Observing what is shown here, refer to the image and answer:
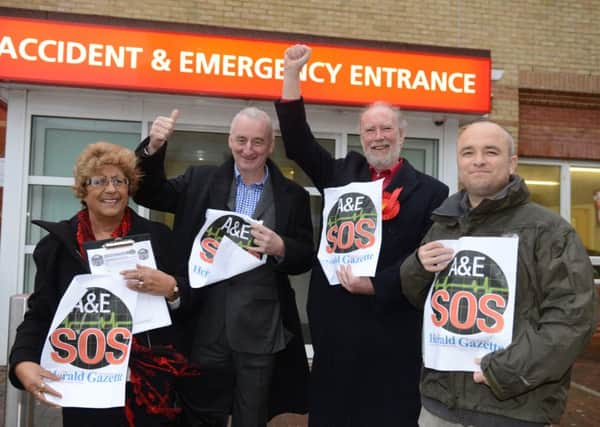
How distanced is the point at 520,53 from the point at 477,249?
6948 millimetres

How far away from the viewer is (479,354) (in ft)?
6.28

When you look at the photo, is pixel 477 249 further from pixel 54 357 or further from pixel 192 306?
pixel 54 357

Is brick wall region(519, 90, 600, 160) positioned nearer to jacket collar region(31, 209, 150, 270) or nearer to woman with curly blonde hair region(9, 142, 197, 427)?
Result: woman with curly blonde hair region(9, 142, 197, 427)

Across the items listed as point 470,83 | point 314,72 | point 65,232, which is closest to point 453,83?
point 470,83

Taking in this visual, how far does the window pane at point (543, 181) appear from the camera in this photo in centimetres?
837

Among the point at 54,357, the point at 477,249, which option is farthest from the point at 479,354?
the point at 54,357

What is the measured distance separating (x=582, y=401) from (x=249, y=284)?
4.38m

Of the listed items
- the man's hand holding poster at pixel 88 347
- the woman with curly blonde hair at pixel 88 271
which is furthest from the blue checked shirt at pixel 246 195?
the man's hand holding poster at pixel 88 347

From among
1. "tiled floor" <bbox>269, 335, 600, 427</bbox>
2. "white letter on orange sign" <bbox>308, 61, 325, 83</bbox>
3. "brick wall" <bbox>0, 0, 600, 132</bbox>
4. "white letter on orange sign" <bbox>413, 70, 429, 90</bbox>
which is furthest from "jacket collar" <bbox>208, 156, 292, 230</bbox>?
"brick wall" <bbox>0, 0, 600, 132</bbox>

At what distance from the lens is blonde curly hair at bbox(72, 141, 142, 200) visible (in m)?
2.28

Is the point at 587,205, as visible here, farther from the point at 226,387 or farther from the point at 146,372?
the point at 146,372

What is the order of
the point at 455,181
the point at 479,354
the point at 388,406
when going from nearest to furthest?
the point at 479,354
the point at 388,406
the point at 455,181

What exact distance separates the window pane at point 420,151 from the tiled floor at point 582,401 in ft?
9.23

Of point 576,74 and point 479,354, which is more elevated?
point 576,74
